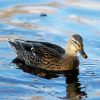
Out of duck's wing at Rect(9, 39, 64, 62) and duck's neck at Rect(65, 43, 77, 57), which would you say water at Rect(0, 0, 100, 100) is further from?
duck's wing at Rect(9, 39, 64, 62)

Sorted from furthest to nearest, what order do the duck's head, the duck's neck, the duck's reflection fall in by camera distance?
the duck's neck, the duck's head, the duck's reflection

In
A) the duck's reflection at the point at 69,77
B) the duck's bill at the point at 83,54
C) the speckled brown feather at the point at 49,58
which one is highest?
the speckled brown feather at the point at 49,58

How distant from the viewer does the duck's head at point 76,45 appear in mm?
11992

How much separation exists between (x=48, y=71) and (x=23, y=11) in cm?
408

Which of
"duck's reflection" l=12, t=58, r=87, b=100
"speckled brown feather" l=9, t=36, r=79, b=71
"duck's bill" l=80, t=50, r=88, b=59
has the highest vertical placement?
"speckled brown feather" l=9, t=36, r=79, b=71

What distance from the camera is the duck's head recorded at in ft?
39.3

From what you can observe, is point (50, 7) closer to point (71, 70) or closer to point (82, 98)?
point (71, 70)

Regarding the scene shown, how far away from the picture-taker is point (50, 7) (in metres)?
16.3

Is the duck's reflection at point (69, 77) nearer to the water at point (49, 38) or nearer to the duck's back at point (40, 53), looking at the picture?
the water at point (49, 38)

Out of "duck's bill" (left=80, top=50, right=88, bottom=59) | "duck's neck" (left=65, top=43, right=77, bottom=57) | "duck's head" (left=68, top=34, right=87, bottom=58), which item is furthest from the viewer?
"duck's neck" (left=65, top=43, right=77, bottom=57)

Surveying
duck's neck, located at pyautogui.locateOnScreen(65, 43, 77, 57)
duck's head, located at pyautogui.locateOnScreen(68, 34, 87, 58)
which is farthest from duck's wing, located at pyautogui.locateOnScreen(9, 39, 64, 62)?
duck's head, located at pyautogui.locateOnScreen(68, 34, 87, 58)

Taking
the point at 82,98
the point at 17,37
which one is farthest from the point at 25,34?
the point at 82,98

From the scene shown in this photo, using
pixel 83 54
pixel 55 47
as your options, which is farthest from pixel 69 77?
pixel 55 47

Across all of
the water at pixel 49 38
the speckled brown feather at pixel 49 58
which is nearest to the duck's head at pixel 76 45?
the speckled brown feather at pixel 49 58
